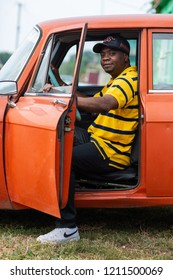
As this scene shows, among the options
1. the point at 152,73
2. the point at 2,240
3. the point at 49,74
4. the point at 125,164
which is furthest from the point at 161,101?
the point at 2,240

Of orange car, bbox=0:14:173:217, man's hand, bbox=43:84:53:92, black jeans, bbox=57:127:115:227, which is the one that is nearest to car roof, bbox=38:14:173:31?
orange car, bbox=0:14:173:217

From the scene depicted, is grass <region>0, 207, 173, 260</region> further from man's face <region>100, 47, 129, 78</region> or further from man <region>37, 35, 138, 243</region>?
man's face <region>100, 47, 129, 78</region>

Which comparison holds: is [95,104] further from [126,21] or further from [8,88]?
[126,21]

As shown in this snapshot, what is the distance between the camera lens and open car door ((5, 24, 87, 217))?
3.75m

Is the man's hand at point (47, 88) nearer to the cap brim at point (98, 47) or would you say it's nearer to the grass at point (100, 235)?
the cap brim at point (98, 47)

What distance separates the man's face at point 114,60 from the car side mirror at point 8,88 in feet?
2.85

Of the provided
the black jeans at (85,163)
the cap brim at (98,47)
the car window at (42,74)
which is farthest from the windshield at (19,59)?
the black jeans at (85,163)

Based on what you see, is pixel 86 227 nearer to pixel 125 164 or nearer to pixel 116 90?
pixel 125 164

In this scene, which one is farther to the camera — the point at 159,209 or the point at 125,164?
the point at 159,209

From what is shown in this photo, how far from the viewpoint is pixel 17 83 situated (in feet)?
14.0

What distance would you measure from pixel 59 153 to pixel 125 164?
83 cm

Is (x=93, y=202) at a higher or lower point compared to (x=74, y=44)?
lower

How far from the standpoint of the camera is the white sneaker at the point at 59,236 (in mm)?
4111

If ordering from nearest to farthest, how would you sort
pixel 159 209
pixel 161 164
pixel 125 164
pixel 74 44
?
pixel 161 164 < pixel 125 164 < pixel 74 44 < pixel 159 209
